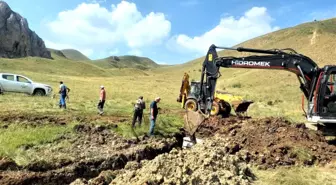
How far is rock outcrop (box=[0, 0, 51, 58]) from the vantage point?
407 ft

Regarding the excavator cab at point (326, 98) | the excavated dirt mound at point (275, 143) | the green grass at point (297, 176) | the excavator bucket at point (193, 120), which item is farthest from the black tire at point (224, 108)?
the green grass at point (297, 176)

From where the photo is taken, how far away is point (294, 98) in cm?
3988

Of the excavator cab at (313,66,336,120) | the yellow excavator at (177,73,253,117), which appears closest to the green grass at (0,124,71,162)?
the excavator cab at (313,66,336,120)

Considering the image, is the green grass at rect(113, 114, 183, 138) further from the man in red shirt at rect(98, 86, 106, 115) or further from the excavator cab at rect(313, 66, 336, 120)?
the excavator cab at rect(313, 66, 336, 120)

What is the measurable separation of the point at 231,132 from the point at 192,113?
310 centimetres

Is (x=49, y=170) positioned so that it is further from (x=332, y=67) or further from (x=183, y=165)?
(x=332, y=67)

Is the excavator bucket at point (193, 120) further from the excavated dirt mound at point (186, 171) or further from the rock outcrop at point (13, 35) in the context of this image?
the rock outcrop at point (13, 35)

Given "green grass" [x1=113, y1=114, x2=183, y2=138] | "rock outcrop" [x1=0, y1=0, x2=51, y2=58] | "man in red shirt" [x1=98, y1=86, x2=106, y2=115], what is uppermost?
"rock outcrop" [x1=0, y1=0, x2=51, y2=58]

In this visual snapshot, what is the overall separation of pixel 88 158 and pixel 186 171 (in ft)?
11.1

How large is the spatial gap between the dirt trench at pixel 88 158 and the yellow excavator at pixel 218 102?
727 centimetres

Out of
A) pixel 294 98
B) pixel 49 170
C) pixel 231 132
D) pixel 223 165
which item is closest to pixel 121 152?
pixel 49 170

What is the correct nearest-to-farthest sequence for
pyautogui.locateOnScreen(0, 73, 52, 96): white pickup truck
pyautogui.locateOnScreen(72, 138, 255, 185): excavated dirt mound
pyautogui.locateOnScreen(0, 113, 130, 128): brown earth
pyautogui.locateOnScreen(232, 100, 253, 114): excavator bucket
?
pyautogui.locateOnScreen(72, 138, 255, 185): excavated dirt mound, pyautogui.locateOnScreen(0, 113, 130, 128): brown earth, pyautogui.locateOnScreen(232, 100, 253, 114): excavator bucket, pyautogui.locateOnScreen(0, 73, 52, 96): white pickup truck

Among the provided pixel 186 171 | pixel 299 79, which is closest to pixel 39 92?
pixel 299 79

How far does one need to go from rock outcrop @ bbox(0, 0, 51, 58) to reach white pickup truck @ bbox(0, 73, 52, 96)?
97.6 meters
